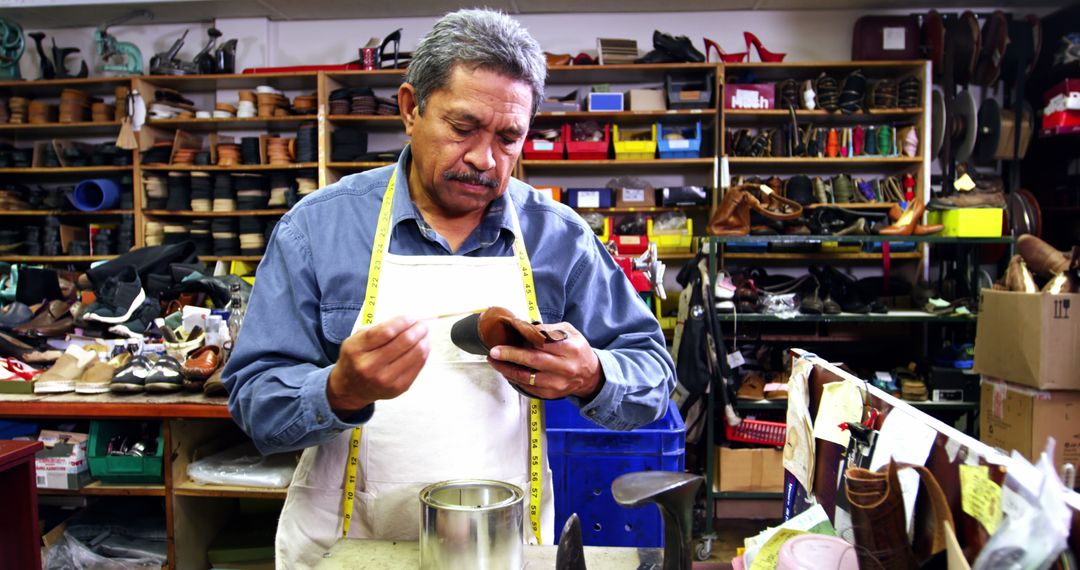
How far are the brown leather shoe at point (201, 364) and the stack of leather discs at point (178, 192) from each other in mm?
3233

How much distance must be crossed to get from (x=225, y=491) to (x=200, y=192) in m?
3.71

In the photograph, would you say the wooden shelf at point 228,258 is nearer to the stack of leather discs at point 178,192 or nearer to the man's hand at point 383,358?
the stack of leather discs at point 178,192

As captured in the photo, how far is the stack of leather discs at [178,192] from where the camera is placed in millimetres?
5363

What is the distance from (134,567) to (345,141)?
11.6 ft

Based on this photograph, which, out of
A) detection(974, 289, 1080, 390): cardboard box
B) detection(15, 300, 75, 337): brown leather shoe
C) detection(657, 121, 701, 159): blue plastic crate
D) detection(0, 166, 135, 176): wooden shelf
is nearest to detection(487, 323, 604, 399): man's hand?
detection(974, 289, 1080, 390): cardboard box

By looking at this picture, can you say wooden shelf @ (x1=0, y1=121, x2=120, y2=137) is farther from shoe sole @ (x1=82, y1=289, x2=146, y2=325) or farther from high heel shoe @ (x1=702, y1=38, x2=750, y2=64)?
high heel shoe @ (x1=702, y1=38, x2=750, y2=64)

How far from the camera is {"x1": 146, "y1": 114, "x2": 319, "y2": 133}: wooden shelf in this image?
527 centimetres

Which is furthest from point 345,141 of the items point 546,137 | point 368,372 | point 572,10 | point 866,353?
point 368,372

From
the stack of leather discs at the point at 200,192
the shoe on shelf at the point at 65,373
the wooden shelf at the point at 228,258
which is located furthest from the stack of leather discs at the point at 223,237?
the shoe on shelf at the point at 65,373

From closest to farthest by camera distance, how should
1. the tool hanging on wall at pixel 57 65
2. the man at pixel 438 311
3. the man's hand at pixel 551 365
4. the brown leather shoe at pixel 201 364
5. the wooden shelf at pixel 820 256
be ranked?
the man's hand at pixel 551 365 < the man at pixel 438 311 < the brown leather shoe at pixel 201 364 < the wooden shelf at pixel 820 256 < the tool hanging on wall at pixel 57 65

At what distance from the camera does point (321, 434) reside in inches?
45.0

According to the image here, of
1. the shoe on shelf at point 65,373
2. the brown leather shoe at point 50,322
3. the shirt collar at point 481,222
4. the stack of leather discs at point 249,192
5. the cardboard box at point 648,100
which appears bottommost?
the shoe on shelf at point 65,373

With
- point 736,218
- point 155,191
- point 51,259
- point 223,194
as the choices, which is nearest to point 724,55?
point 736,218

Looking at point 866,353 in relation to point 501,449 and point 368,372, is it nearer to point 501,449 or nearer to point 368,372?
point 501,449
